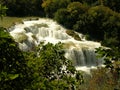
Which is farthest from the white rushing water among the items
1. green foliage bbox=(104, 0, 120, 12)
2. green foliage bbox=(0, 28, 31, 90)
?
green foliage bbox=(0, 28, 31, 90)

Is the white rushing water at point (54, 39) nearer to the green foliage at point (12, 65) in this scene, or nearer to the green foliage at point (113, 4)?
the green foliage at point (113, 4)

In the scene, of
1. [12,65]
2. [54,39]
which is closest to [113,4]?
[54,39]

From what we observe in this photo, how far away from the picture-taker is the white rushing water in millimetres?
31859

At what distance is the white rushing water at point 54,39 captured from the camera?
31859 millimetres

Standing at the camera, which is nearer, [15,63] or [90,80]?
[15,63]

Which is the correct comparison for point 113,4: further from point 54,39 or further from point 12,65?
point 12,65

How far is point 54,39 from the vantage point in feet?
117

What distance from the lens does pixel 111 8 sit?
4459 cm

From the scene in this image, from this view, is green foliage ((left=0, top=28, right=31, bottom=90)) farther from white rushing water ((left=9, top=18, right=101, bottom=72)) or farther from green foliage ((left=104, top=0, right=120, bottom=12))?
green foliage ((left=104, top=0, right=120, bottom=12))

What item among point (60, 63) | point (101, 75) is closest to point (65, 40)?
point (101, 75)

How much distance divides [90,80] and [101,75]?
130 cm

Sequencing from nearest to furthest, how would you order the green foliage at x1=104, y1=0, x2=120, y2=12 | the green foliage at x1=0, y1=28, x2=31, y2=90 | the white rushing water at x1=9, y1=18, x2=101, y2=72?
the green foliage at x1=0, y1=28, x2=31, y2=90, the white rushing water at x1=9, y1=18, x2=101, y2=72, the green foliage at x1=104, y1=0, x2=120, y2=12

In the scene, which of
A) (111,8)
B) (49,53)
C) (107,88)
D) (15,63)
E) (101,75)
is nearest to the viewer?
(15,63)

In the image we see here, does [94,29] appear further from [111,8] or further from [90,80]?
[90,80]
